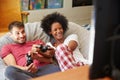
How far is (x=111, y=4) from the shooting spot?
499 mm

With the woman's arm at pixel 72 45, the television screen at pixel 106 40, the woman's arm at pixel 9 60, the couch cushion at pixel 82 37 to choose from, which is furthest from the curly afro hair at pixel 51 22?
the television screen at pixel 106 40

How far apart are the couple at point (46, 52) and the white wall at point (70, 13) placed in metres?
1.73

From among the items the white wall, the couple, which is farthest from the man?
the white wall

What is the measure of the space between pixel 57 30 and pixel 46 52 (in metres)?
0.22

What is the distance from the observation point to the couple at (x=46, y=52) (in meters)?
1.63

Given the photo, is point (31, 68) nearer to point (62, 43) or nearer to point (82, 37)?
point (62, 43)

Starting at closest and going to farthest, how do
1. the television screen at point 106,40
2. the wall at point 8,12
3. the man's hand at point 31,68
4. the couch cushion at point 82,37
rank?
1. the television screen at point 106,40
2. the man's hand at point 31,68
3. the couch cushion at point 82,37
4. the wall at point 8,12

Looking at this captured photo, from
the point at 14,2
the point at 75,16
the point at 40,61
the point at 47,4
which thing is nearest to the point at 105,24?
the point at 40,61

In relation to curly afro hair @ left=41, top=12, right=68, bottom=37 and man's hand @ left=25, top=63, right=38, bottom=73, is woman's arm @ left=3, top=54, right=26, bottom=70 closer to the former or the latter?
man's hand @ left=25, top=63, right=38, bottom=73

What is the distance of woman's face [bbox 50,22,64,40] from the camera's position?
1.84 m

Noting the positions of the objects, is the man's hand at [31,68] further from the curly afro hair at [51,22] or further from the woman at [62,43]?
the curly afro hair at [51,22]

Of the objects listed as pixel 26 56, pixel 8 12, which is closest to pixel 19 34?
pixel 26 56

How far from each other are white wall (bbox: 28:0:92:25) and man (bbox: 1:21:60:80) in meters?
1.81

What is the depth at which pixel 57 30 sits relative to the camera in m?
1.85
